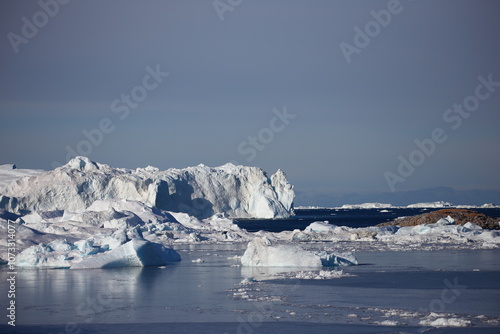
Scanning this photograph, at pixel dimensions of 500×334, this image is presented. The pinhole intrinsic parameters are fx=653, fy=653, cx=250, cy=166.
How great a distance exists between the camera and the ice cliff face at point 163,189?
167 feet

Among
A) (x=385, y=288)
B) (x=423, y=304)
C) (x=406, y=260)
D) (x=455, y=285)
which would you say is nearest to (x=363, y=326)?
(x=423, y=304)

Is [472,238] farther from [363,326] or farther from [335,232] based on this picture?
[363,326]

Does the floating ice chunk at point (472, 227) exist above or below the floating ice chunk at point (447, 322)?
above

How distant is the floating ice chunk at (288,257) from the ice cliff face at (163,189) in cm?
3226

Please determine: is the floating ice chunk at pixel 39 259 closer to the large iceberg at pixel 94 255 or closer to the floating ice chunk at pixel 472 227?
the large iceberg at pixel 94 255

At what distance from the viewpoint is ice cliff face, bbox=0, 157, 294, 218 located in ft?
167

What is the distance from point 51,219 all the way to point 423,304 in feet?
90.5

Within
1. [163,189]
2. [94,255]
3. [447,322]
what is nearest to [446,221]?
[94,255]

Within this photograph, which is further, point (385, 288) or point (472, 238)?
point (472, 238)

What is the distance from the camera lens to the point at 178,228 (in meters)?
36.2

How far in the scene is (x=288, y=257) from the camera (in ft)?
65.6

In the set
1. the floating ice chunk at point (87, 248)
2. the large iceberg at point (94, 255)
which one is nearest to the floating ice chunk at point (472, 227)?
the large iceberg at point (94, 255)

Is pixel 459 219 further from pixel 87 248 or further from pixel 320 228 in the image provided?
pixel 87 248

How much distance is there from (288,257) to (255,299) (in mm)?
6486
